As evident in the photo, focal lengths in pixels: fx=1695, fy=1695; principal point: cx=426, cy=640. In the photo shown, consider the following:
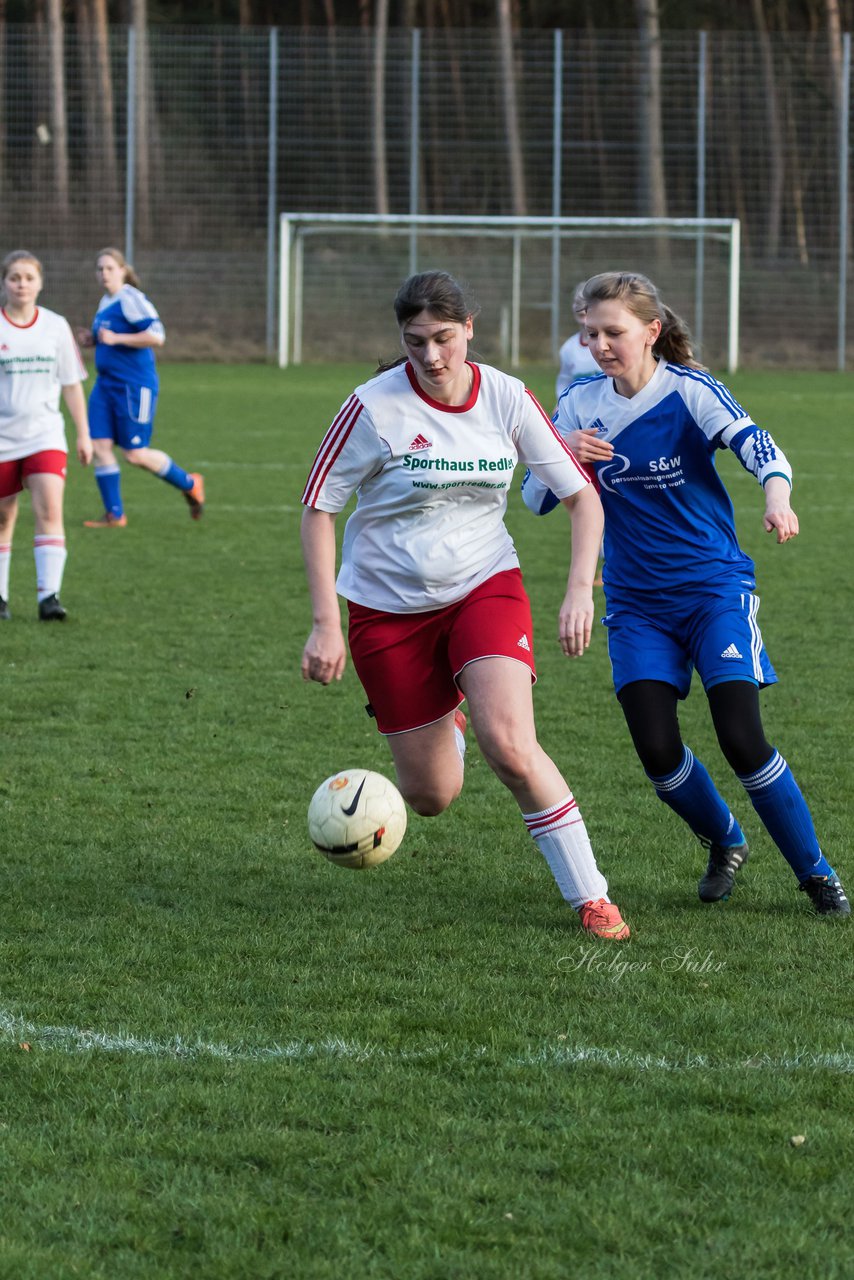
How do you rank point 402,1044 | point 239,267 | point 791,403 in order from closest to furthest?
1. point 402,1044
2. point 791,403
3. point 239,267

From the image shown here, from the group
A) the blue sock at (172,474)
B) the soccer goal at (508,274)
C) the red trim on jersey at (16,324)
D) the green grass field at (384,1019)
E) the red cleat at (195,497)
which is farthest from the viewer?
the soccer goal at (508,274)

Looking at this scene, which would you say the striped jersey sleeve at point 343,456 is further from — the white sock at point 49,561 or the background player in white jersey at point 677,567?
the white sock at point 49,561

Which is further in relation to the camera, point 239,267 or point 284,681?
point 239,267

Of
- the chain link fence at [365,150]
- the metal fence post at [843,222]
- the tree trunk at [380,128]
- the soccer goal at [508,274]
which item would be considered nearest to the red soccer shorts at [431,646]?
the soccer goal at [508,274]

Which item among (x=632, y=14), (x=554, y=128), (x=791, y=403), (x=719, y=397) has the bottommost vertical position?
(x=791, y=403)

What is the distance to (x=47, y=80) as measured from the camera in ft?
107

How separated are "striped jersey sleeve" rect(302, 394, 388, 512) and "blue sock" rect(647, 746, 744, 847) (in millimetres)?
1200

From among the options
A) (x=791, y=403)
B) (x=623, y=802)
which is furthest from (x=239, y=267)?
(x=623, y=802)

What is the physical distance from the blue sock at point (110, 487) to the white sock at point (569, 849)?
8930 mm

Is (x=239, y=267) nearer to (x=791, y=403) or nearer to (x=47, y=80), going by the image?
(x=47, y=80)

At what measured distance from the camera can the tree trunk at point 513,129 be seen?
32969 millimetres

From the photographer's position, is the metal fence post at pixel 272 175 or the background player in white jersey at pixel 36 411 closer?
the background player in white jersey at pixel 36 411

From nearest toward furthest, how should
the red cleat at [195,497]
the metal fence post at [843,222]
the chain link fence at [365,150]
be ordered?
the red cleat at [195,497], the metal fence post at [843,222], the chain link fence at [365,150]

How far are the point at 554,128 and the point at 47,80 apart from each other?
9811 millimetres
